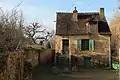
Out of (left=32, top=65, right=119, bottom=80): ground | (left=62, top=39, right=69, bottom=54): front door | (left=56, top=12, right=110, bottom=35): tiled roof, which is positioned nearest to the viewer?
(left=32, top=65, right=119, bottom=80): ground

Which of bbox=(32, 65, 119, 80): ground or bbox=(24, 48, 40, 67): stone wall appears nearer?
bbox=(24, 48, 40, 67): stone wall

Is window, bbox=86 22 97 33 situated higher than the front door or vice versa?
window, bbox=86 22 97 33

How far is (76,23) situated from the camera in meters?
36.2

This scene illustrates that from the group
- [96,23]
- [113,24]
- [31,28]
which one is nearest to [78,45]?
[96,23]

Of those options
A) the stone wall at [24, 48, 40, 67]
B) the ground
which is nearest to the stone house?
the ground

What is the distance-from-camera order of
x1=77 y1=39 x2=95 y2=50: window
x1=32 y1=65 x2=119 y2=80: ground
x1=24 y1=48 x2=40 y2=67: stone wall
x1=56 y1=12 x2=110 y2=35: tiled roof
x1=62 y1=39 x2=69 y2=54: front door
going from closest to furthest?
1. x1=24 y1=48 x2=40 y2=67: stone wall
2. x1=32 y1=65 x2=119 y2=80: ground
3. x1=77 y1=39 x2=95 y2=50: window
4. x1=56 y1=12 x2=110 y2=35: tiled roof
5. x1=62 y1=39 x2=69 y2=54: front door

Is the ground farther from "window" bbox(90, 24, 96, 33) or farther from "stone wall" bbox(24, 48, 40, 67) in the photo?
"window" bbox(90, 24, 96, 33)

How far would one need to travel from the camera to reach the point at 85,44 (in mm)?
34812

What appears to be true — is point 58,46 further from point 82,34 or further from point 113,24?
point 113,24

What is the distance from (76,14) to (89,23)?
2.62 m

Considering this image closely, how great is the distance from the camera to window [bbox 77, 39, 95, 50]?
34.3 meters

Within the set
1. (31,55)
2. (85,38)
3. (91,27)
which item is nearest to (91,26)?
(91,27)

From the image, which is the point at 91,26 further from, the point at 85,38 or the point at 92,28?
the point at 85,38

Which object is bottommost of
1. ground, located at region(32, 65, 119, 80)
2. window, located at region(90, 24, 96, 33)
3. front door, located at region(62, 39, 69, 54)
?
ground, located at region(32, 65, 119, 80)
